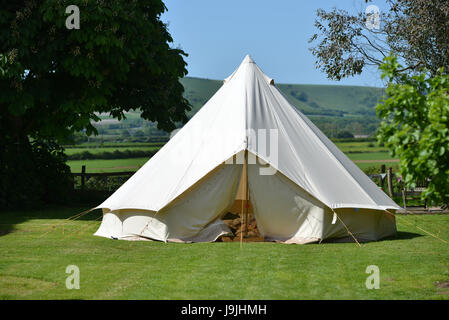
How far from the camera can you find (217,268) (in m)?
8.23

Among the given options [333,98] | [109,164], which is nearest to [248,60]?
[109,164]

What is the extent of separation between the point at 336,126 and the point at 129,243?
3241 inches

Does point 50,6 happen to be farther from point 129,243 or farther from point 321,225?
A: point 321,225

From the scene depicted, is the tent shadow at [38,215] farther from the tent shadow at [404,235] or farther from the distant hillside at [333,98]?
the distant hillside at [333,98]

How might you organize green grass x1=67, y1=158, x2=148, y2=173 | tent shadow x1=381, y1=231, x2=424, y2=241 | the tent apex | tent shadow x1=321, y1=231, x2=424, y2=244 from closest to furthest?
tent shadow x1=321, y1=231, x2=424, y2=244 → tent shadow x1=381, y1=231, x2=424, y2=241 → the tent apex → green grass x1=67, y1=158, x2=148, y2=173

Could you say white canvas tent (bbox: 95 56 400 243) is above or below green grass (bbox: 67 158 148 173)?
below

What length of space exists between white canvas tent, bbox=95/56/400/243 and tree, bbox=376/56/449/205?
363 centimetres

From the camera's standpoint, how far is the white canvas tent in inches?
423

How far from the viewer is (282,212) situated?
10805 mm

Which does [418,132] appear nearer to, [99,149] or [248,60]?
[248,60]

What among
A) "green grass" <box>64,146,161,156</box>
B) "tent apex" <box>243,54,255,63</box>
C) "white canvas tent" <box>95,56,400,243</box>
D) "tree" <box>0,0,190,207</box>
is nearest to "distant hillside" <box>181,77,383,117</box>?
"green grass" <box>64,146,161,156</box>

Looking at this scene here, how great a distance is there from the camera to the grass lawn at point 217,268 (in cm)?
687

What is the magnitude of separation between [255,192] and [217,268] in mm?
2898

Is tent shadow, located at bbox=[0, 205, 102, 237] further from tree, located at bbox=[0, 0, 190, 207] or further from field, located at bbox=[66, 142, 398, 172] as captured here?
field, located at bbox=[66, 142, 398, 172]
